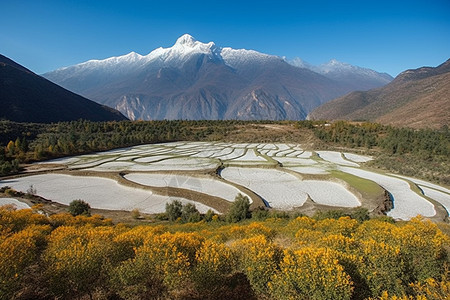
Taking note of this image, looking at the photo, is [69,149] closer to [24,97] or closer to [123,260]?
[123,260]

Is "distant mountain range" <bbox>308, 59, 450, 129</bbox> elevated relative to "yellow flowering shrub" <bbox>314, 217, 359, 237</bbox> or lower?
elevated

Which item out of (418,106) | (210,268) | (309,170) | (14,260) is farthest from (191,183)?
(418,106)

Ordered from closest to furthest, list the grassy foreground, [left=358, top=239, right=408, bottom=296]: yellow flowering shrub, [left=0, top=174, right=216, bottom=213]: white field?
the grassy foreground → [left=358, top=239, right=408, bottom=296]: yellow flowering shrub → [left=0, top=174, right=216, bottom=213]: white field

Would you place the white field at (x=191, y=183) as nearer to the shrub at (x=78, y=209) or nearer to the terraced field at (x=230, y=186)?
the terraced field at (x=230, y=186)

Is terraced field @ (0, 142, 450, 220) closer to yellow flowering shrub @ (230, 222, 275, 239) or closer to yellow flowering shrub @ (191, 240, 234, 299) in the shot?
yellow flowering shrub @ (230, 222, 275, 239)

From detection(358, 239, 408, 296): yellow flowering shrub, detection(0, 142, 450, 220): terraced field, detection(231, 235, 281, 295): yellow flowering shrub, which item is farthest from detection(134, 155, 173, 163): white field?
detection(358, 239, 408, 296): yellow flowering shrub

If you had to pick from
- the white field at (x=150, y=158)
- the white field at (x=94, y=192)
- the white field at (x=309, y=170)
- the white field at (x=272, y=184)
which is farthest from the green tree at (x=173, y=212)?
the white field at (x=150, y=158)

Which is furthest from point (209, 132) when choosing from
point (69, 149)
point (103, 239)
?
point (103, 239)

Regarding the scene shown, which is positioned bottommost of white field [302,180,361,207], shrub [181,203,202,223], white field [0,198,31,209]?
shrub [181,203,202,223]
